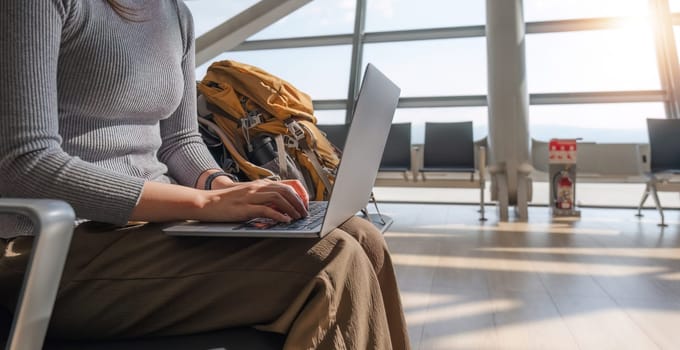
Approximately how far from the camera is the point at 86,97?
73cm

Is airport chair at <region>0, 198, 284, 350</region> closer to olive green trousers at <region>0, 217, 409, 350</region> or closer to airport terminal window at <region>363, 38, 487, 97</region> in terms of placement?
olive green trousers at <region>0, 217, 409, 350</region>

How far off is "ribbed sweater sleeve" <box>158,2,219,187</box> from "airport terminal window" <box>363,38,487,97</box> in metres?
5.04

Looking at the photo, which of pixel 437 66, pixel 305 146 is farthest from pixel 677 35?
pixel 305 146

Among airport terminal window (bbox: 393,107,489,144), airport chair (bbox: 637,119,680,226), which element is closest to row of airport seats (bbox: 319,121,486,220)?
airport terminal window (bbox: 393,107,489,144)

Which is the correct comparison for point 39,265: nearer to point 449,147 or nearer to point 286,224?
point 286,224

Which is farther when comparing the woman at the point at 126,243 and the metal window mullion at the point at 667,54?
the metal window mullion at the point at 667,54

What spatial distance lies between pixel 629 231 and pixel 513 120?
1.63m

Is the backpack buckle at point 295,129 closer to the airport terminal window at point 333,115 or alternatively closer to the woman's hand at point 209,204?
the woman's hand at point 209,204

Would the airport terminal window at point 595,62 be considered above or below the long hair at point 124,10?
above

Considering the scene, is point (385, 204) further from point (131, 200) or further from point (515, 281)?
point (131, 200)

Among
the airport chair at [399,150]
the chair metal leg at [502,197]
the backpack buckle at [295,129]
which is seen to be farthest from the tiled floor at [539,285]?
the airport chair at [399,150]

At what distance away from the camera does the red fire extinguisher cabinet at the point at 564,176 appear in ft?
16.0

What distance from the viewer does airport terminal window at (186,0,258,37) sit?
6.08m

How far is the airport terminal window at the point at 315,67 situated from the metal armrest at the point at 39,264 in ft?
19.2
